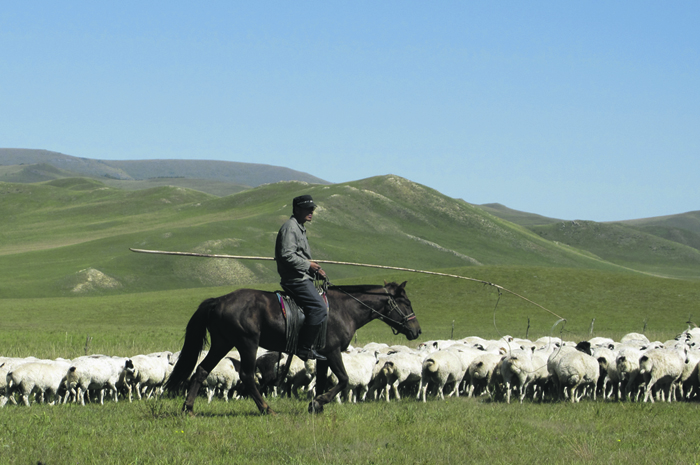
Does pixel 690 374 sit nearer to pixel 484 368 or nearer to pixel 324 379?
pixel 484 368

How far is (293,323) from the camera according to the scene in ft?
34.0

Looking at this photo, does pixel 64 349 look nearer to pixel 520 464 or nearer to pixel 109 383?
pixel 109 383

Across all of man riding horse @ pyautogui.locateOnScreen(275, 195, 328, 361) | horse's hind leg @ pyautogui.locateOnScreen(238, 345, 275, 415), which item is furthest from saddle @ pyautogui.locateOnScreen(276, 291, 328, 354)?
horse's hind leg @ pyautogui.locateOnScreen(238, 345, 275, 415)

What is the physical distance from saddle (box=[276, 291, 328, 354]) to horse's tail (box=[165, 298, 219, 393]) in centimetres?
104

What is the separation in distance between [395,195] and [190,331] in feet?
474

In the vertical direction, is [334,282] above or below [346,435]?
below

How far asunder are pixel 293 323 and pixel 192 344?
5.49ft

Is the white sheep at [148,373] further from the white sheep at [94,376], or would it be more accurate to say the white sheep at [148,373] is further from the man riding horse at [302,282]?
the man riding horse at [302,282]

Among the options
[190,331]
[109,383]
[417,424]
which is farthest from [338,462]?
[109,383]

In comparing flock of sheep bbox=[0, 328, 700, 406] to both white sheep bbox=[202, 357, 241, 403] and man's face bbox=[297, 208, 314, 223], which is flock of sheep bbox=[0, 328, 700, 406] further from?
man's face bbox=[297, 208, 314, 223]

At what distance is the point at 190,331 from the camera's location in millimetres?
10547

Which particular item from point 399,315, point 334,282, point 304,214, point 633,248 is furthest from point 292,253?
point 633,248

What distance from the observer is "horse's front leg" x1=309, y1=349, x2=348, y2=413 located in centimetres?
1036

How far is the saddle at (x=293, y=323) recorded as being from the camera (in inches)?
407
